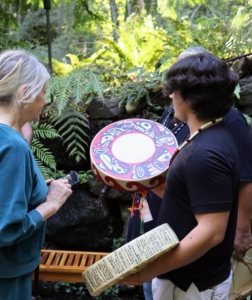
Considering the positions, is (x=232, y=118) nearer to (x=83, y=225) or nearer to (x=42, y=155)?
(x=42, y=155)

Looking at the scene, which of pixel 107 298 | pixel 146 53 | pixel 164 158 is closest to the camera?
Result: pixel 164 158

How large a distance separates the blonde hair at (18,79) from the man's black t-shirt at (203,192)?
594 millimetres

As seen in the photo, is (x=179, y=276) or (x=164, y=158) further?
(x=164, y=158)

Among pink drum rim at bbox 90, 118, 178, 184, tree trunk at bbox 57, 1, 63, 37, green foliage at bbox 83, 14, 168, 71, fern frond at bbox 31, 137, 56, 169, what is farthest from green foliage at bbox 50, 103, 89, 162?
tree trunk at bbox 57, 1, 63, 37

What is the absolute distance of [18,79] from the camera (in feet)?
4.33

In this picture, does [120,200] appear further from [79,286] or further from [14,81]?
[14,81]

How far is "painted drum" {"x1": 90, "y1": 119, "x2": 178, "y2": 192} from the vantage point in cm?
147

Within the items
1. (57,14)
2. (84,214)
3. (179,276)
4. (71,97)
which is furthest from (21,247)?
(57,14)

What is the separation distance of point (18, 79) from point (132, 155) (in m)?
0.57

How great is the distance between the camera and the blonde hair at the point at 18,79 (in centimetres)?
131

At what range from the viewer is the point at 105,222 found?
3.35m

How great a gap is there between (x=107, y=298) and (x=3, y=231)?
7.32ft

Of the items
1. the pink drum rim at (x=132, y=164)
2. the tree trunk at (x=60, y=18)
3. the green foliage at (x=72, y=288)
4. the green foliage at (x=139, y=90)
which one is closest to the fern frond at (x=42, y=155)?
the green foliage at (x=139, y=90)

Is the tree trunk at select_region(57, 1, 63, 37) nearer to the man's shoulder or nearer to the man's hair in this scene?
the man's shoulder
